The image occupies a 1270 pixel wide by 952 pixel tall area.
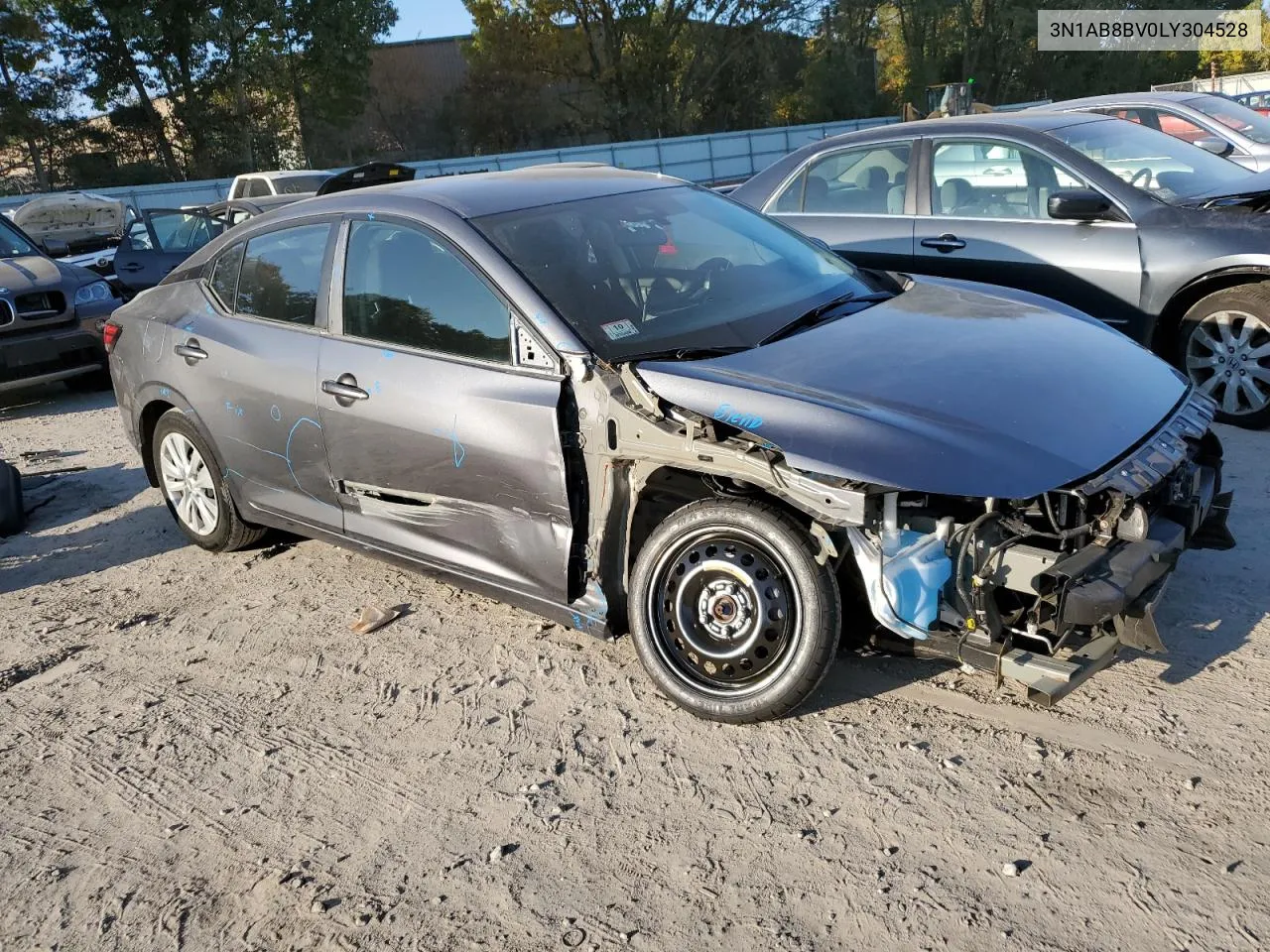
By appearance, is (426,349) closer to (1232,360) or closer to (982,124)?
(982,124)

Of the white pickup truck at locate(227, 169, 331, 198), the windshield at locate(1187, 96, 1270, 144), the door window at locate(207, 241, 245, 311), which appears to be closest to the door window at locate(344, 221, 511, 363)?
the door window at locate(207, 241, 245, 311)

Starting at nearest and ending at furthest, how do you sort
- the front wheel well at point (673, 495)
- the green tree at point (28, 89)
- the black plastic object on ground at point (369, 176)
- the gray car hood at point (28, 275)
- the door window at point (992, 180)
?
the front wheel well at point (673, 495), the door window at point (992, 180), the gray car hood at point (28, 275), the black plastic object on ground at point (369, 176), the green tree at point (28, 89)

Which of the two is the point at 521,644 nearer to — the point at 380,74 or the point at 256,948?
the point at 256,948

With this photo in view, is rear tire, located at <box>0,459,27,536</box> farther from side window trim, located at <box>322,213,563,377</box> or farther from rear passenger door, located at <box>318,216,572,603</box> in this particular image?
side window trim, located at <box>322,213,563,377</box>

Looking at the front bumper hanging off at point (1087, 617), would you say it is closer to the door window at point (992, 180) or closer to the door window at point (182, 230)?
the door window at point (992, 180)

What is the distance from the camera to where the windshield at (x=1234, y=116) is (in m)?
9.22

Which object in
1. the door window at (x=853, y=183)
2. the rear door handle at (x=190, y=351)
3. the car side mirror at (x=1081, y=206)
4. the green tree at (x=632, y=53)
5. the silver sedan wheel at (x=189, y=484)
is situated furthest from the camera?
the green tree at (x=632, y=53)

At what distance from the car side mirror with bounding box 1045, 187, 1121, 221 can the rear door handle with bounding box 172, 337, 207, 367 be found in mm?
4538

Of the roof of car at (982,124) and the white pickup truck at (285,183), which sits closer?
the roof of car at (982,124)

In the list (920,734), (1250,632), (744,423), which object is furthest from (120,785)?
(1250,632)

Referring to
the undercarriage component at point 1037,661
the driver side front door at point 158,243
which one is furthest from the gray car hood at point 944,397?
the driver side front door at point 158,243

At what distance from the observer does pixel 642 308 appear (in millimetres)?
4043

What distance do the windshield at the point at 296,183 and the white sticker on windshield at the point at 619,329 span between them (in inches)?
634

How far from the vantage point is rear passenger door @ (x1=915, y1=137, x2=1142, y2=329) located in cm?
602
